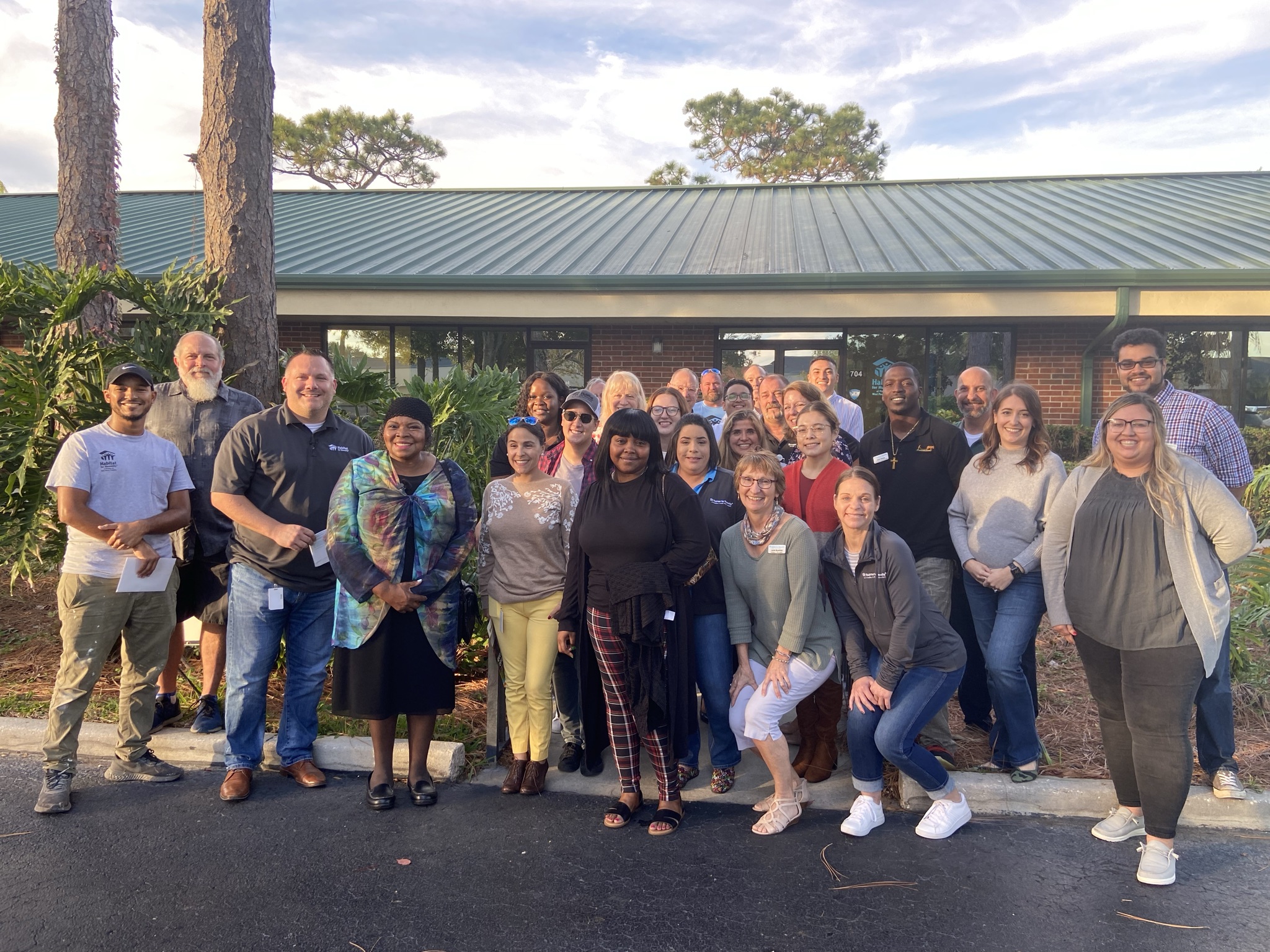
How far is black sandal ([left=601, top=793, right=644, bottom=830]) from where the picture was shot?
387 centimetres

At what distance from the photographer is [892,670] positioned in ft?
12.3

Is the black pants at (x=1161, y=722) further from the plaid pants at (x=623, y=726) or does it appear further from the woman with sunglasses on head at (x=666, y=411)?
the woman with sunglasses on head at (x=666, y=411)

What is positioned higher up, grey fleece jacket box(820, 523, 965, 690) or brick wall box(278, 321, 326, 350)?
brick wall box(278, 321, 326, 350)

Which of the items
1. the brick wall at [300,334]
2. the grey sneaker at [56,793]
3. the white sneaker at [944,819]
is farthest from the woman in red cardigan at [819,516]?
the brick wall at [300,334]

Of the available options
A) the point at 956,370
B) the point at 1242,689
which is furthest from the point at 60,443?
the point at 956,370

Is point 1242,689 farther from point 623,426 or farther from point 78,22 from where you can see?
point 78,22

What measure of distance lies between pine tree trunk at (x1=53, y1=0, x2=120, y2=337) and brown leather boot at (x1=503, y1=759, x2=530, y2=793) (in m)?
4.43

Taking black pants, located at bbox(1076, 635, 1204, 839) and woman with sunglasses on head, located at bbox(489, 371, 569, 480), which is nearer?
black pants, located at bbox(1076, 635, 1204, 839)

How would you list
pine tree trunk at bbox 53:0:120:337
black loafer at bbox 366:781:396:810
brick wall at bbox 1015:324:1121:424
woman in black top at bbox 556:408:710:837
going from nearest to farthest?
woman in black top at bbox 556:408:710:837 → black loafer at bbox 366:781:396:810 → pine tree trunk at bbox 53:0:120:337 → brick wall at bbox 1015:324:1121:424

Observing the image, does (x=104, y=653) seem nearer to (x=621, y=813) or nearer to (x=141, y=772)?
(x=141, y=772)

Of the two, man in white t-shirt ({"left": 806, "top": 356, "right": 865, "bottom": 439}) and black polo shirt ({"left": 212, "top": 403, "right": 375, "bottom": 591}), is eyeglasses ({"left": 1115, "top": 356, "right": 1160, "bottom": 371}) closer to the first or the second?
man in white t-shirt ({"left": 806, "top": 356, "right": 865, "bottom": 439})

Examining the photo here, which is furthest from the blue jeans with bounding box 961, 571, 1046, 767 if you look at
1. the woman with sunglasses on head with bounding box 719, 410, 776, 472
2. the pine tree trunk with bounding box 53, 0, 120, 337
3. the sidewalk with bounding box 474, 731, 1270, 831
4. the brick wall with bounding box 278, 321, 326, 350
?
the brick wall with bounding box 278, 321, 326, 350

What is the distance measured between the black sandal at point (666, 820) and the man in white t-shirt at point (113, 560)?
2.40 meters

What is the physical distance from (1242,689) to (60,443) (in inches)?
276
